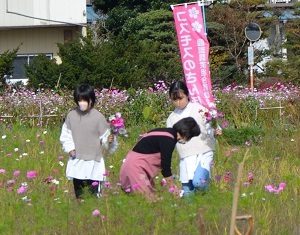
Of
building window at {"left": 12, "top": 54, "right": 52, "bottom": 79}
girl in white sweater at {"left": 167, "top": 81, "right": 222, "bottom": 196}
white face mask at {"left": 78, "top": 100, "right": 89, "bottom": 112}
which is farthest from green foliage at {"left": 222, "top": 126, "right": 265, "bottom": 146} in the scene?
building window at {"left": 12, "top": 54, "right": 52, "bottom": 79}

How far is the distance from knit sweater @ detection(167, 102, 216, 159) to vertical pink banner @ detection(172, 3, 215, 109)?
479 centimetres

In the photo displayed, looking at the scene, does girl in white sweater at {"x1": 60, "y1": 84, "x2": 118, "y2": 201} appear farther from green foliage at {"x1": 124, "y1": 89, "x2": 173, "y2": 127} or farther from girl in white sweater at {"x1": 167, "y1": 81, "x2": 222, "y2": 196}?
green foliage at {"x1": 124, "y1": 89, "x2": 173, "y2": 127}

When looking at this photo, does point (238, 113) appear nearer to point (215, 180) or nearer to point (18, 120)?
point (18, 120)

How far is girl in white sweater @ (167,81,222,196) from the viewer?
20.8 ft

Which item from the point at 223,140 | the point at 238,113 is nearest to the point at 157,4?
the point at 238,113

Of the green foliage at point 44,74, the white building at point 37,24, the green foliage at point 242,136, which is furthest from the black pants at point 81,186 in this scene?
the white building at point 37,24

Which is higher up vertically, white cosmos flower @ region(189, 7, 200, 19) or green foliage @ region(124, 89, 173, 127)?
white cosmos flower @ region(189, 7, 200, 19)

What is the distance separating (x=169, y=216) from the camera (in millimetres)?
4922

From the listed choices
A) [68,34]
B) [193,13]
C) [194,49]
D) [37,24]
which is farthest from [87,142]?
[68,34]

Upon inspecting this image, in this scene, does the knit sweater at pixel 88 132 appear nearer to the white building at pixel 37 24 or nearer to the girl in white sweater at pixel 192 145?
the girl in white sweater at pixel 192 145

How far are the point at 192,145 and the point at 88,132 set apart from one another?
0.94 meters

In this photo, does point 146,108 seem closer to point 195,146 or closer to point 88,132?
point 195,146

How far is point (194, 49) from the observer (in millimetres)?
11477

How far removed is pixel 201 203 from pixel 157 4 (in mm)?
18170
